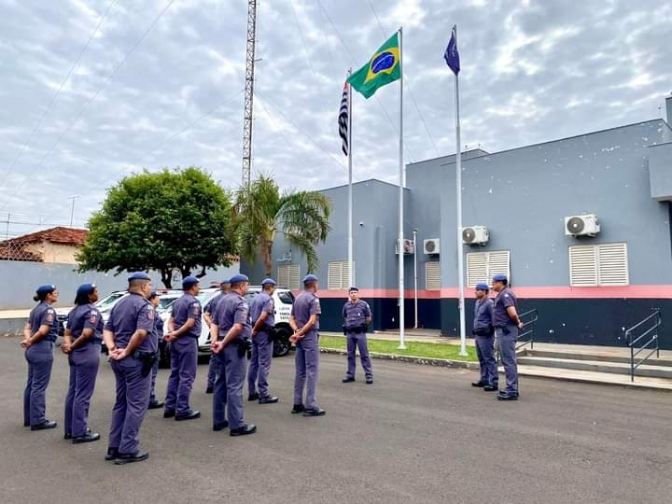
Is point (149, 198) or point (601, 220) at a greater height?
point (149, 198)

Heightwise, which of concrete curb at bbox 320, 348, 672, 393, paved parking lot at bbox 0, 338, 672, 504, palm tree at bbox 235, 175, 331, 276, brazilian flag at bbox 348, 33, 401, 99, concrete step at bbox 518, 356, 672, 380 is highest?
brazilian flag at bbox 348, 33, 401, 99

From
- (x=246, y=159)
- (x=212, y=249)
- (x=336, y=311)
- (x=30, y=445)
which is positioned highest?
(x=246, y=159)

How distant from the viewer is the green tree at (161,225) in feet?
62.8

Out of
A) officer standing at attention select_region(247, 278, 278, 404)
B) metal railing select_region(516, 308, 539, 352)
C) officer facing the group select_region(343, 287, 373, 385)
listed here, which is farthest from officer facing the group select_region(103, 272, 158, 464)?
metal railing select_region(516, 308, 539, 352)

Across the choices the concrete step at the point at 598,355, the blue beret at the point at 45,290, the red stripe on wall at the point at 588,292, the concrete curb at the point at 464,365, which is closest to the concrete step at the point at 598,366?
the concrete step at the point at 598,355

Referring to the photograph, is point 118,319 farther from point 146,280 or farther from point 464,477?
point 464,477

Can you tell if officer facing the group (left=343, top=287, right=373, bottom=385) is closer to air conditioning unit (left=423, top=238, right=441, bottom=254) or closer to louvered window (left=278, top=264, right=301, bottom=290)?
air conditioning unit (left=423, top=238, right=441, bottom=254)

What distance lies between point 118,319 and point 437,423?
13.2ft

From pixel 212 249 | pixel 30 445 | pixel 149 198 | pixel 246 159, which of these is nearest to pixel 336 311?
pixel 212 249

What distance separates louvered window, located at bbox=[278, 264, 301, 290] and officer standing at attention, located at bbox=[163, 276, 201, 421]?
13.8 meters

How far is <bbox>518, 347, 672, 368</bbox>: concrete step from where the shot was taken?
1026cm

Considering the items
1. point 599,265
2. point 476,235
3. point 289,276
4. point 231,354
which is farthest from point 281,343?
point 599,265

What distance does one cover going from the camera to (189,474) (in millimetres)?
4535

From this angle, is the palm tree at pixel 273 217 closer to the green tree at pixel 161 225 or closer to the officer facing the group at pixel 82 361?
the green tree at pixel 161 225
